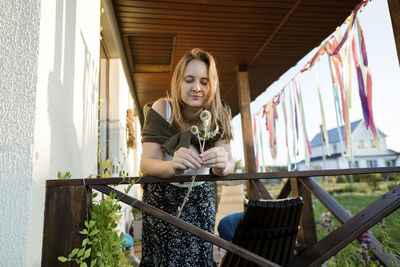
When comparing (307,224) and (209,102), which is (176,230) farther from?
(307,224)

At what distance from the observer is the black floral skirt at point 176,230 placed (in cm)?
113

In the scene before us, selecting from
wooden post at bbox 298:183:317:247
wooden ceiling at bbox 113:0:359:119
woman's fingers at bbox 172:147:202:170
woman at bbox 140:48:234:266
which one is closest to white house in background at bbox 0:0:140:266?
woman at bbox 140:48:234:266

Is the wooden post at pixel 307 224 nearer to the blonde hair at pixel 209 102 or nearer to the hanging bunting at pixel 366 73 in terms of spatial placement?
the hanging bunting at pixel 366 73

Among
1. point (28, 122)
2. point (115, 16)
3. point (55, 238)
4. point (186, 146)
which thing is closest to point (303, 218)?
point (186, 146)

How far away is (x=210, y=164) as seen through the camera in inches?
37.9

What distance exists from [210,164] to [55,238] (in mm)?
593

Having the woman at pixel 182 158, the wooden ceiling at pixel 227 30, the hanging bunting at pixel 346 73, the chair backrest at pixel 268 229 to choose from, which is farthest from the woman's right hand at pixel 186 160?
the wooden ceiling at pixel 227 30

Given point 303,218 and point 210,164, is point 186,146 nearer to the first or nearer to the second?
point 210,164

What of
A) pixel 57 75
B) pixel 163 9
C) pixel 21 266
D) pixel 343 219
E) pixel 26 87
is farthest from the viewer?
pixel 163 9

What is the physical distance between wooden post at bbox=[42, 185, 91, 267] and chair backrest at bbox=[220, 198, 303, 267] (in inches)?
22.6

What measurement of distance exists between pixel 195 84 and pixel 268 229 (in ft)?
2.33

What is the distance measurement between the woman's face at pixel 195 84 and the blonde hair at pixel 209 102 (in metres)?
0.02

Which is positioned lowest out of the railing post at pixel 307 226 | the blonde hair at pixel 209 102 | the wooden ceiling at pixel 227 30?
the railing post at pixel 307 226

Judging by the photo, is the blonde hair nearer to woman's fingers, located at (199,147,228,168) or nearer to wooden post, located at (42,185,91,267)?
woman's fingers, located at (199,147,228,168)
